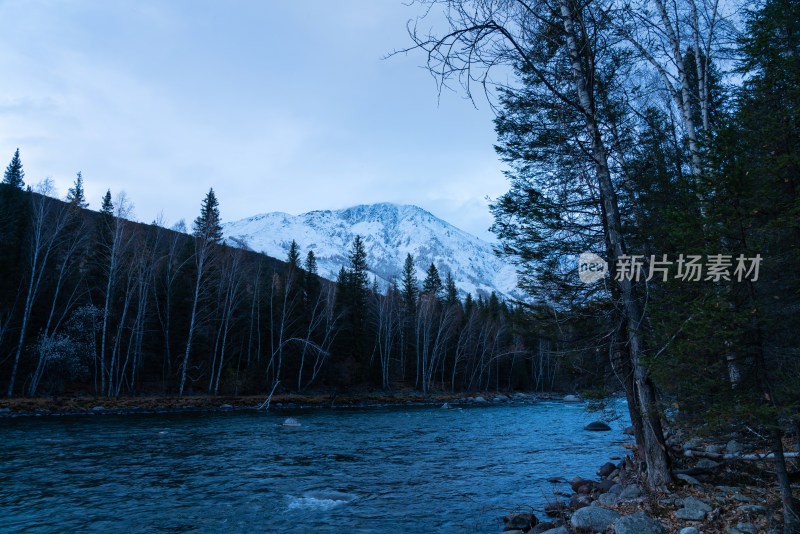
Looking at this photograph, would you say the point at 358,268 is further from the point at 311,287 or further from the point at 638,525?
the point at 638,525

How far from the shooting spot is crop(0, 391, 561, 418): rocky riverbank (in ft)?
80.4

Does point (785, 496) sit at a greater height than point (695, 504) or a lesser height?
greater

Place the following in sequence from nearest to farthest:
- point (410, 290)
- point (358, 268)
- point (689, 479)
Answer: point (689, 479) < point (358, 268) < point (410, 290)

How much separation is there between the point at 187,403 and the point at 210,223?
54.3ft

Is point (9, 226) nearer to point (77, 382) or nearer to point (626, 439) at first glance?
point (77, 382)

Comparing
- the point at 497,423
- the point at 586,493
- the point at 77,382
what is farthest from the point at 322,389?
the point at 586,493

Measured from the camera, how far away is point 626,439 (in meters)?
19.4

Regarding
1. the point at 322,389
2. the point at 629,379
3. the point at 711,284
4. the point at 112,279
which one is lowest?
the point at 322,389

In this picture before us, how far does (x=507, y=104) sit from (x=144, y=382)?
4188cm

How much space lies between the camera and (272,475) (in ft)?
39.6

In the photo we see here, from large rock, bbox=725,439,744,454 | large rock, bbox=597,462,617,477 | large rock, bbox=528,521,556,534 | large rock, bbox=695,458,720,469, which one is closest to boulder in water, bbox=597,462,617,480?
large rock, bbox=597,462,617,477

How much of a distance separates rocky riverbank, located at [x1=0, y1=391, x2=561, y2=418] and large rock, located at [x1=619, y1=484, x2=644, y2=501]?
29.1 metres

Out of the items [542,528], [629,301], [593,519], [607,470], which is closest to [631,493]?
[593,519]

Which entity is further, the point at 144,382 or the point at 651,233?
the point at 144,382
